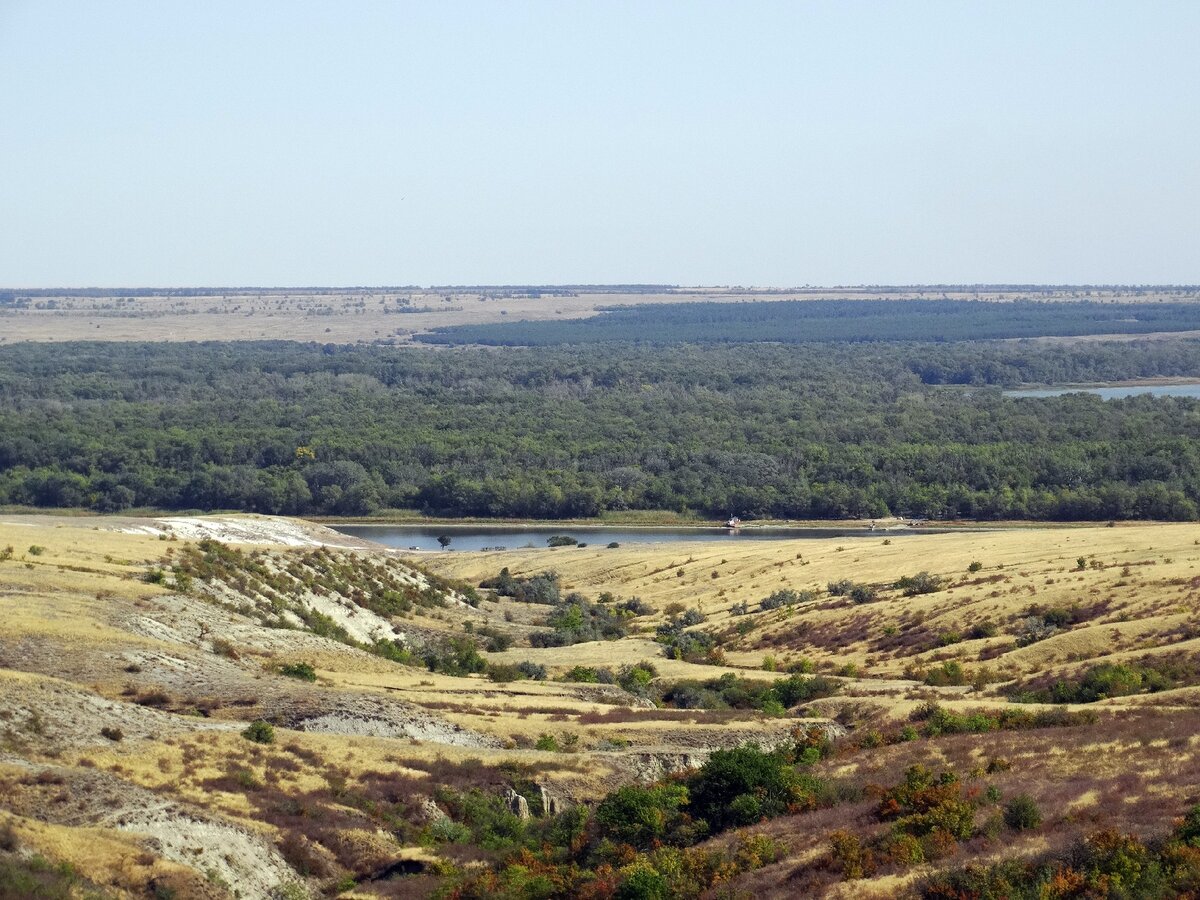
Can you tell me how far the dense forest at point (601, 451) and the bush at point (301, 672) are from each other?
66974 millimetres

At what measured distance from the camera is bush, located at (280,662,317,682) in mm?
32406

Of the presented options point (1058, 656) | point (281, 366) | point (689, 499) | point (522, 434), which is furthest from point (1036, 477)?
point (281, 366)

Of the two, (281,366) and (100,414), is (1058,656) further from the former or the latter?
(281,366)

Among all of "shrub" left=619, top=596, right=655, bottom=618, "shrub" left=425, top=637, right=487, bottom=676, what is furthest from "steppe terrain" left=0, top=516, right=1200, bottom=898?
"shrub" left=619, top=596, right=655, bottom=618

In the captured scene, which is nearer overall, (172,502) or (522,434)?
(172,502)

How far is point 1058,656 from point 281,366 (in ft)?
555

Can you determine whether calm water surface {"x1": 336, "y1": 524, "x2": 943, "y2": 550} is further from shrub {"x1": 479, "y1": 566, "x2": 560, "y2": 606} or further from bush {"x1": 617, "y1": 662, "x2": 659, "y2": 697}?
bush {"x1": 617, "y1": 662, "x2": 659, "y2": 697}

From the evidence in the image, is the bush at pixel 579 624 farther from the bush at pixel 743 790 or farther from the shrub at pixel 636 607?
the bush at pixel 743 790

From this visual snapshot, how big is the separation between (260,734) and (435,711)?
4592 millimetres

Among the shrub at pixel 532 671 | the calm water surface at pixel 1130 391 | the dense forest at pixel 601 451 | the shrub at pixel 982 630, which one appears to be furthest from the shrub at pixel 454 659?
the calm water surface at pixel 1130 391

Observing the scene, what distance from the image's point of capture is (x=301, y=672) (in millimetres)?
32625

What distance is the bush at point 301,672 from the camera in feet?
106

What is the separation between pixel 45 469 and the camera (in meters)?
110

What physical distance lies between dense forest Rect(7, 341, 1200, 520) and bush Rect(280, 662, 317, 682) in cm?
6697
